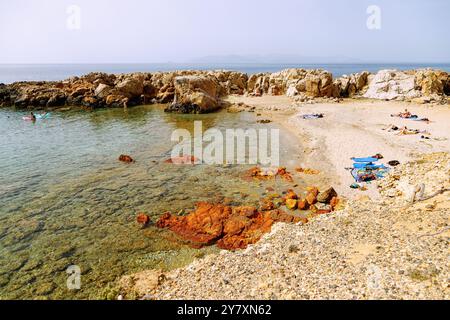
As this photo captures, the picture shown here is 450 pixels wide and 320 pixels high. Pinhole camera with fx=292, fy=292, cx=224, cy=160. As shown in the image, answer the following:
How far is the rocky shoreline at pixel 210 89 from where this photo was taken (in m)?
51.4

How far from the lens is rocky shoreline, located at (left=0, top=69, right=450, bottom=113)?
51.4 m

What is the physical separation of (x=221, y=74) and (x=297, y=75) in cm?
1883

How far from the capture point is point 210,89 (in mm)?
54188

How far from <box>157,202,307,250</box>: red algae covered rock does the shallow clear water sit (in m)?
0.78

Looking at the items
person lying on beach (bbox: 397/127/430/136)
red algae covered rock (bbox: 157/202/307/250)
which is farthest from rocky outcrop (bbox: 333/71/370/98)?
red algae covered rock (bbox: 157/202/307/250)

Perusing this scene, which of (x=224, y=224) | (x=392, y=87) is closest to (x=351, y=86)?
(x=392, y=87)

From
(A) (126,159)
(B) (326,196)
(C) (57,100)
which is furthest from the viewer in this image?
(C) (57,100)

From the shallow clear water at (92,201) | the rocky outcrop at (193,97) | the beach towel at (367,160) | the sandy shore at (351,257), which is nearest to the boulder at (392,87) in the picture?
the rocky outcrop at (193,97)

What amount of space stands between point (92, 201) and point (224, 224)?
899 centimetres

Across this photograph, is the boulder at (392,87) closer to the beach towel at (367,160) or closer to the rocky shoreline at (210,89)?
the rocky shoreline at (210,89)

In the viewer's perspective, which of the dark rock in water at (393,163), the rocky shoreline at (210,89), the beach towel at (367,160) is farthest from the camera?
the rocky shoreline at (210,89)

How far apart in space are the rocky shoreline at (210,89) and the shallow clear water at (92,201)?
19155mm

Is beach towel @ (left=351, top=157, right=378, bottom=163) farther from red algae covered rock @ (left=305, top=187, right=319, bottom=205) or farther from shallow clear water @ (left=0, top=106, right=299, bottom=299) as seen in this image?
red algae covered rock @ (left=305, top=187, right=319, bottom=205)

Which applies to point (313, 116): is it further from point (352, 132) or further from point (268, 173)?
point (268, 173)
